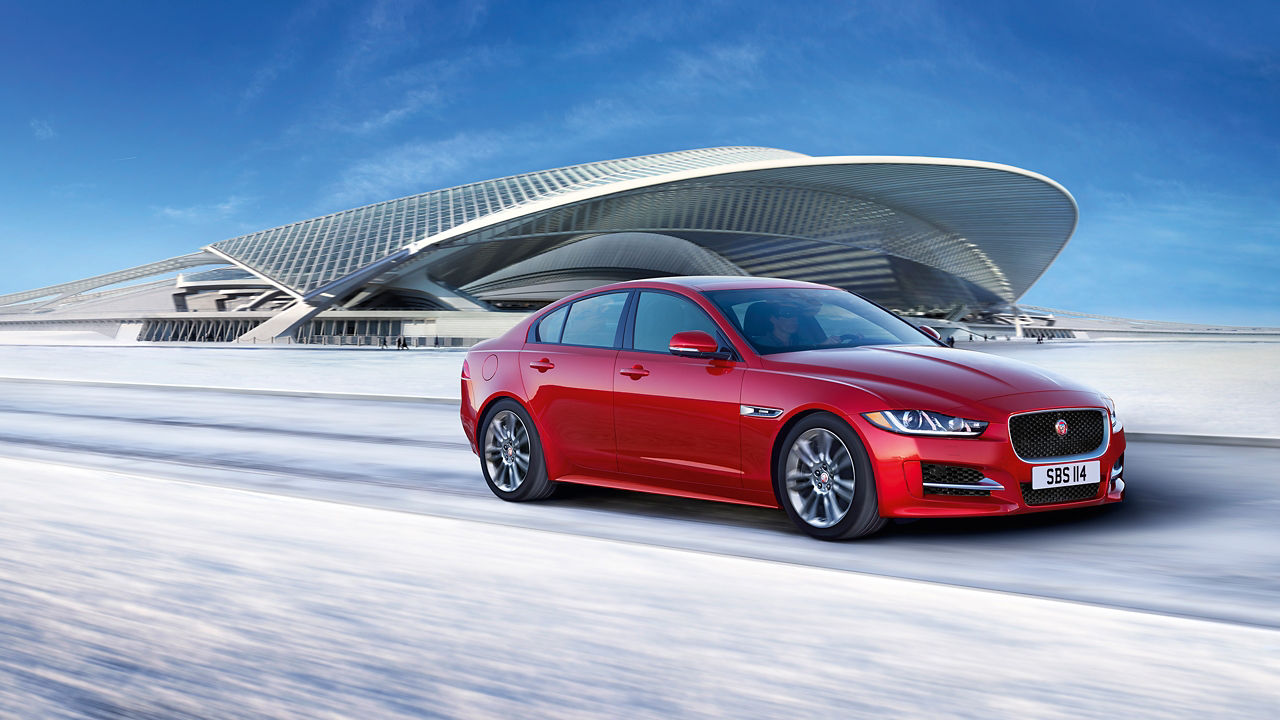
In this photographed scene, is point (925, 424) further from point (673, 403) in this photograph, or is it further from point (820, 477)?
point (673, 403)

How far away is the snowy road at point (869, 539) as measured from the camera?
4617 mm

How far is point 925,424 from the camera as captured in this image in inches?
209

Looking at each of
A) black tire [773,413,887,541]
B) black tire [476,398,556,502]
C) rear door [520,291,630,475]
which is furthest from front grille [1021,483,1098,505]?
black tire [476,398,556,502]

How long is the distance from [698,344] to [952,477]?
1.52 metres

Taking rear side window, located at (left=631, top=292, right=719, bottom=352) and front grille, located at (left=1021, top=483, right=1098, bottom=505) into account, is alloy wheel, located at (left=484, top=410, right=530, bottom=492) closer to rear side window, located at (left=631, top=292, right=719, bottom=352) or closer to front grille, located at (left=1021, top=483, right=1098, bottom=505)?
rear side window, located at (left=631, top=292, right=719, bottom=352)

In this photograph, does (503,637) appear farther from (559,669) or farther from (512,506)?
(512,506)

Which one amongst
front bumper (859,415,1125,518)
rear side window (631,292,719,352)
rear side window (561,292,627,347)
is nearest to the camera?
front bumper (859,415,1125,518)

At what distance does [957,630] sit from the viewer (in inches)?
140

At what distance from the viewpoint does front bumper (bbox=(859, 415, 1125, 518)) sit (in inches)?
207

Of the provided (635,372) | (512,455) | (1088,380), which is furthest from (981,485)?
(1088,380)

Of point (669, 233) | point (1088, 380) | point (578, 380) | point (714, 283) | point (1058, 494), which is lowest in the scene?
point (1058, 494)

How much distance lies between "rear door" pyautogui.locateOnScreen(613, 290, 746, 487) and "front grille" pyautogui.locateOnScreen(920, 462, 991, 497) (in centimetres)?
104

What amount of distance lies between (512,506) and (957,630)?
3.88 meters

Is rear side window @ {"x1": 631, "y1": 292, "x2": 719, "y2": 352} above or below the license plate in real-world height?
above
